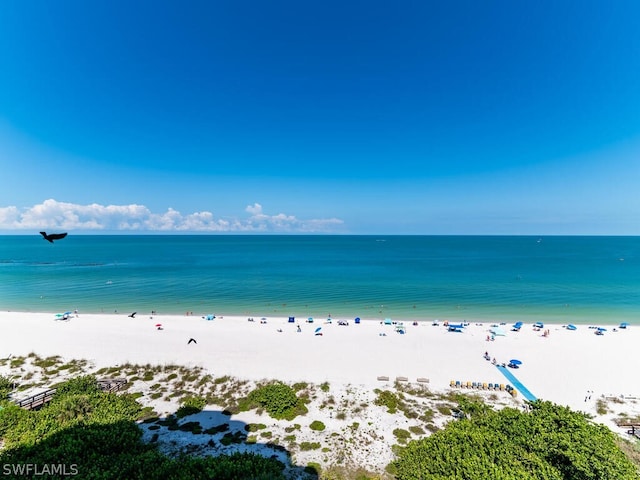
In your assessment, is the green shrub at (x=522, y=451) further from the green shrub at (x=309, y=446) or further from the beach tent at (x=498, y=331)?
the beach tent at (x=498, y=331)

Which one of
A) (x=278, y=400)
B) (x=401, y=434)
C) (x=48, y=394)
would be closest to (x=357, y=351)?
(x=278, y=400)

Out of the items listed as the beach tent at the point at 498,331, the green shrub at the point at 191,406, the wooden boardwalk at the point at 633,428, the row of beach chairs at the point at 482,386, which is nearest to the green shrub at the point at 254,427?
the green shrub at the point at 191,406

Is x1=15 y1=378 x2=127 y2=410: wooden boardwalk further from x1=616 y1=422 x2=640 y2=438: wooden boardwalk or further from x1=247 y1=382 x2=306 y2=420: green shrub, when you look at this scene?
x1=616 y1=422 x2=640 y2=438: wooden boardwalk

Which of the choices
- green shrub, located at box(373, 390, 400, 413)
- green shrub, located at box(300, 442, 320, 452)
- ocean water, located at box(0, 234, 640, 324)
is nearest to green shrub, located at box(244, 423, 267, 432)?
green shrub, located at box(300, 442, 320, 452)

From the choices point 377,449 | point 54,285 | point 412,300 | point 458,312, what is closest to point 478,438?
point 377,449

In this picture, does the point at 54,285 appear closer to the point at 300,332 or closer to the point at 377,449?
the point at 300,332

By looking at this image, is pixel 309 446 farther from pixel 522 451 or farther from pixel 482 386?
pixel 482 386

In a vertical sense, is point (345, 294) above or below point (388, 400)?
below
